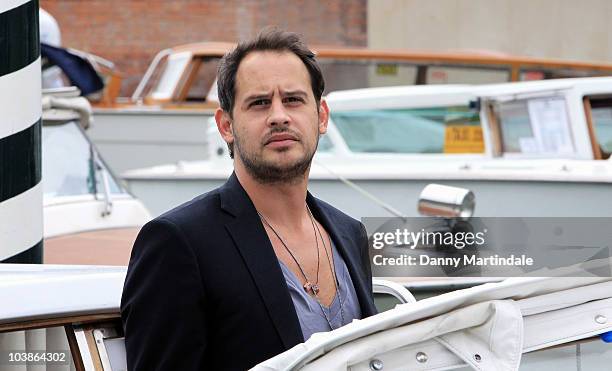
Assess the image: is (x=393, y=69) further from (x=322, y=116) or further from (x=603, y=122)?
(x=322, y=116)

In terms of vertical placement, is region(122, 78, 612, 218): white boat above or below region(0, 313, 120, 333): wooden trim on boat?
below

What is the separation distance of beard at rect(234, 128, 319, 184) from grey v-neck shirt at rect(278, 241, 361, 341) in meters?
0.17

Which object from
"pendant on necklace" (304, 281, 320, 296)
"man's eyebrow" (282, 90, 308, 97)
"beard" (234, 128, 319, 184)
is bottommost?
"pendant on necklace" (304, 281, 320, 296)

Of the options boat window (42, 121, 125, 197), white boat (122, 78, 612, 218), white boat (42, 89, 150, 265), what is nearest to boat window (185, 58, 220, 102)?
white boat (122, 78, 612, 218)

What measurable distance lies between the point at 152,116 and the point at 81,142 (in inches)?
231

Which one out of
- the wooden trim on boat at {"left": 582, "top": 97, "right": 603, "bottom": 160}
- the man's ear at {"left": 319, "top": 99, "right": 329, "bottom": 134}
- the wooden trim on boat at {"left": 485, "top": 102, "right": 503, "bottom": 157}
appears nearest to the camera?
the man's ear at {"left": 319, "top": 99, "right": 329, "bottom": 134}

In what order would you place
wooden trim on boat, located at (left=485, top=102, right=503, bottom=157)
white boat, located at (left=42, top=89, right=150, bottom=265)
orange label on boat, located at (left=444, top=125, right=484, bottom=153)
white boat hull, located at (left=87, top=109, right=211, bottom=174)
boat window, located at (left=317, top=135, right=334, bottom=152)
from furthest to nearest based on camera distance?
white boat hull, located at (left=87, top=109, right=211, bottom=174)
boat window, located at (left=317, top=135, right=334, bottom=152)
orange label on boat, located at (left=444, top=125, right=484, bottom=153)
wooden trim on boat, located at (left=485, top=102, right=503, bottom=157)
white boat, located at (left=42, top=89, right=150, bottom=265)

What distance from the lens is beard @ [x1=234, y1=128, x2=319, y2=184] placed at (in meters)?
2.38

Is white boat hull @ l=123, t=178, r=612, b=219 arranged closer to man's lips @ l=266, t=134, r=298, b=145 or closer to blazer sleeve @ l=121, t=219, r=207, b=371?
man's lips @ l=266, t=134, r=298, b=145

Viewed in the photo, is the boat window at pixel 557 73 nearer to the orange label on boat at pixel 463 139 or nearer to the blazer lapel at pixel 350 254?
the orange label on boat at pixel 463 139

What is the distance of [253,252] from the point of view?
2326mm

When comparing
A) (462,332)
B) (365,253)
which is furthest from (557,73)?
(462,332)

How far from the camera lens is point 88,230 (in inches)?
221

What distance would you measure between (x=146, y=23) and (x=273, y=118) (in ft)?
47.4
